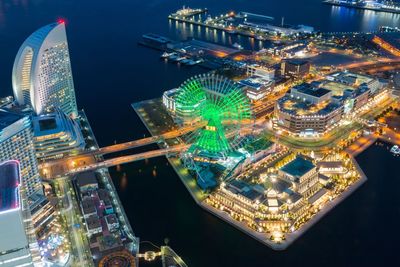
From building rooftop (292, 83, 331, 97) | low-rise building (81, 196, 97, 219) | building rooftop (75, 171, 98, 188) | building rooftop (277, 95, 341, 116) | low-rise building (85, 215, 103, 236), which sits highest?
building rooftop (292, 83, 331, 97)

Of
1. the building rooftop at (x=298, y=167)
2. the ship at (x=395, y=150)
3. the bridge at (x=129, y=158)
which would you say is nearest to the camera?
the building rooftop at (x=298, y=167)

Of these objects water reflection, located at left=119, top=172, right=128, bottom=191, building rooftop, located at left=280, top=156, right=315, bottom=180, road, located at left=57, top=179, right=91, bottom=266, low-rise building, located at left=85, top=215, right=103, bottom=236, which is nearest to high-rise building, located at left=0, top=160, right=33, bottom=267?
road, located at left=57, top=179, right=91, bottom=266

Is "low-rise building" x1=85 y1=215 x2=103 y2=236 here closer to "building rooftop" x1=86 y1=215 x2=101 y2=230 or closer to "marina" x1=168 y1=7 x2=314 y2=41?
"building rooftop" x1=86 y1=215 x2=101 y2=230

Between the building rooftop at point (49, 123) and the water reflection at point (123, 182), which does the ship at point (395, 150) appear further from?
the building rooftop at point (49, 123)

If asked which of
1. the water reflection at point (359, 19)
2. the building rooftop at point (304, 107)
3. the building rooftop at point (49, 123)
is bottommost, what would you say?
the building rooftop at point (304, 107)

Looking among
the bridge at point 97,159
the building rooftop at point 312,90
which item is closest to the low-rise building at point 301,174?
the bridge at point 97,159

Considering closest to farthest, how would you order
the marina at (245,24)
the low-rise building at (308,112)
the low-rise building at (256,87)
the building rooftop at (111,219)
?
the building rooftop at (111,219)
the low-rise building at (308,112)
the low-rise building at (256,87)
the marina at (245,24)

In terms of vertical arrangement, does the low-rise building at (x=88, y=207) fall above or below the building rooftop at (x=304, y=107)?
below
